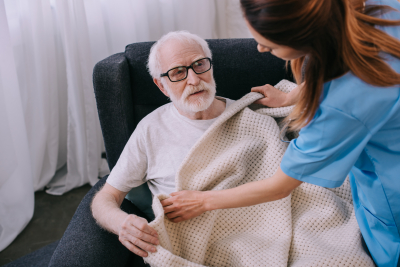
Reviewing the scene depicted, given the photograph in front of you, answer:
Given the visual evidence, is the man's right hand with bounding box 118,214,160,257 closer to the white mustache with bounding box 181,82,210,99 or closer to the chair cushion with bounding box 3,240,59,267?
the white mustache with bounding box 181,82,210,99

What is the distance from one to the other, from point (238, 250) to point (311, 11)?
0.79 metres

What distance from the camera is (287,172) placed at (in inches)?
34.1

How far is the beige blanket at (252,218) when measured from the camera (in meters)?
1.04

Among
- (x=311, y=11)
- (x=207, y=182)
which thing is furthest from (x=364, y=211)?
(x=311, y=11)

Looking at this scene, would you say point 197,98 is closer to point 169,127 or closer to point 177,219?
point 169,127

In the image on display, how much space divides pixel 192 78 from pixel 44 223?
1505 mm

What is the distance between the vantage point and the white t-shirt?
1312 millimetres

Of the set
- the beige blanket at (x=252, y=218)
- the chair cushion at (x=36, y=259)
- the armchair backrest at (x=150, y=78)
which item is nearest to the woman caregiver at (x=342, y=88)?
the beige blanket at (x=252, y=218)

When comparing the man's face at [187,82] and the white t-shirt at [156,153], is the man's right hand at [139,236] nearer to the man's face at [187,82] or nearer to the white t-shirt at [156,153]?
the white t-shirt at [156,153]

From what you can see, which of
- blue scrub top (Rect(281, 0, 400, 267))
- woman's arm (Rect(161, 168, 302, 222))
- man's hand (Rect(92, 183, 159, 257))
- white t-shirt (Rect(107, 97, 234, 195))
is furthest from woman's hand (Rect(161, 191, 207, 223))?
blue scrub top (Rect(281, 0, 400, 267))

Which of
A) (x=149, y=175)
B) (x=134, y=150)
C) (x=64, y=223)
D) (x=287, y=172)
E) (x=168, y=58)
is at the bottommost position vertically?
(x=64, y=223)

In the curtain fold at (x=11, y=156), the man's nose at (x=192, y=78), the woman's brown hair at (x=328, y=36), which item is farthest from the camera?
the curtain fold at (x=11, y=156)

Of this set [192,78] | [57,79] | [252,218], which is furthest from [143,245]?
[57,79]

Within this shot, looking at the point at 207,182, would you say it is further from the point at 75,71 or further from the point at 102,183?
the point at 75,71
